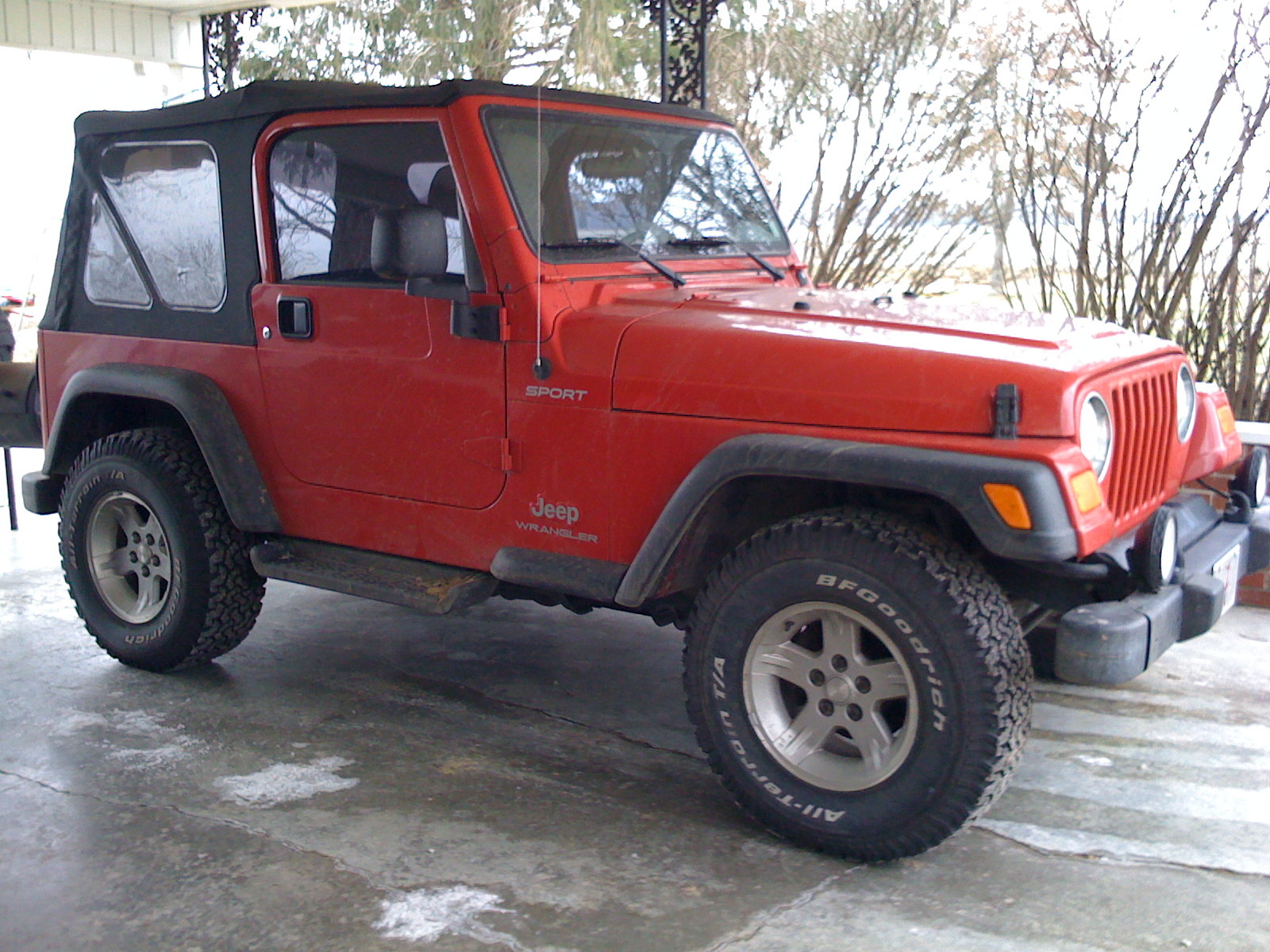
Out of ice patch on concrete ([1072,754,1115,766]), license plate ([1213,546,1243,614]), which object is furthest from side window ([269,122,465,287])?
ice patch on concrete ([1072,754,1115,766])

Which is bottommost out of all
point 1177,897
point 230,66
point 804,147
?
point 1177,897

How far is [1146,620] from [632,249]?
1784 millimetres

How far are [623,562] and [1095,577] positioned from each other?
1.21 metres

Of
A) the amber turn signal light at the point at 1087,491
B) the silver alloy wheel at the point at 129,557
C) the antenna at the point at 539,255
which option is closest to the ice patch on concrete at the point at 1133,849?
the amber turn signal light at the point at 1087,491

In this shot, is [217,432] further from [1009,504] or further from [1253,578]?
[1253,578]

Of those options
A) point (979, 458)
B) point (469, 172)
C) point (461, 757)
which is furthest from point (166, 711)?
point (979, 458)

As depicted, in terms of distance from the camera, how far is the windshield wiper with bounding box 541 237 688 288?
3.56 m

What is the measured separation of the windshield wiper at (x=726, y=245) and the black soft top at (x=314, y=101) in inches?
19.0

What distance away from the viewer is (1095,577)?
2.96 m

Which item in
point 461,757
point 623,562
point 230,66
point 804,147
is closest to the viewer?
point 623,562

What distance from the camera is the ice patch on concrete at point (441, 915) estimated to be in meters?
2.68

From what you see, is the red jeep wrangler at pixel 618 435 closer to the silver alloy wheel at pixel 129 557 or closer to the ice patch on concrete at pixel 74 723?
the silver alloy wheel at pixel 129 557

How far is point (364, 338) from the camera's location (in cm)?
374

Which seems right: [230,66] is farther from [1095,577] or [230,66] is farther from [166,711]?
[1095,577]
